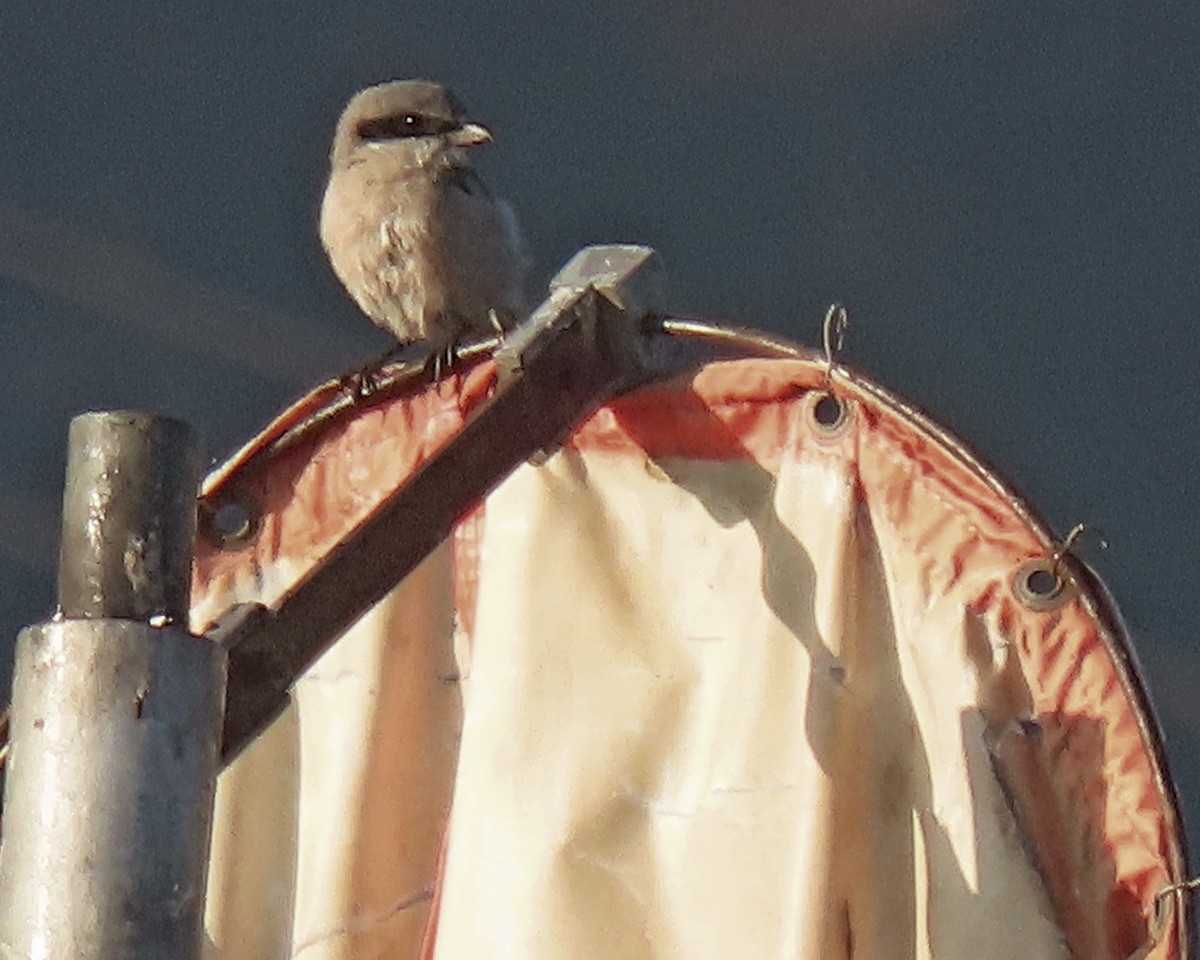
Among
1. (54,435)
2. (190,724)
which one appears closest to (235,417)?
(54,435)

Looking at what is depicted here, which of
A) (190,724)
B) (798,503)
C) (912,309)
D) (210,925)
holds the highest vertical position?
(912,309)

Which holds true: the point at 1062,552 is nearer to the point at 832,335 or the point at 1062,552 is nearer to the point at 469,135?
the point at 832,335

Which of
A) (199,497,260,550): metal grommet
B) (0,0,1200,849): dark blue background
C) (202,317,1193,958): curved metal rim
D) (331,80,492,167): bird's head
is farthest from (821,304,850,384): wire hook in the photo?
(331,80,492,167): bird's head

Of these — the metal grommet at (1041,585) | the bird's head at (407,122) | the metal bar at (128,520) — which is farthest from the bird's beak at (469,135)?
the metal bar at (128,520)

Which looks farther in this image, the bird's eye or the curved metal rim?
the bird's eye

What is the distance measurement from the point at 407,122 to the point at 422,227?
6.4 inches

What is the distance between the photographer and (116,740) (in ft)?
4.00

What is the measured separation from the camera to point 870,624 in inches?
Answer: 63.4

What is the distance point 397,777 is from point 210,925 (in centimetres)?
14

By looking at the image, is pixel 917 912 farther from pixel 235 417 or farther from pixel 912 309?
pixel 235 417

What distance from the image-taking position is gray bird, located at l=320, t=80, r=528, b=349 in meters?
3.26

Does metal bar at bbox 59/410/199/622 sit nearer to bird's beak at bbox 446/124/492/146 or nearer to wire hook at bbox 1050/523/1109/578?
wire hook at bbox 1050/523/1109/578

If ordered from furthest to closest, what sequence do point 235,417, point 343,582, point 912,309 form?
1. point 235,417
2. point 912,309
3. point 343,582

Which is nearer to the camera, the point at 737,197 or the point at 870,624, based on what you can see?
the point at 870,624
